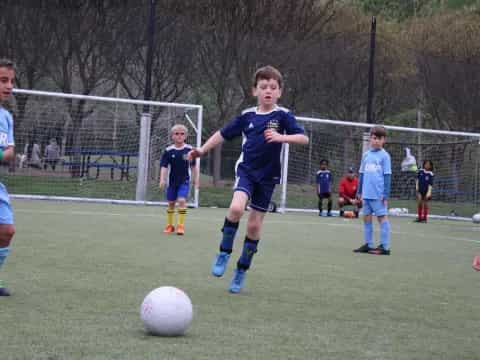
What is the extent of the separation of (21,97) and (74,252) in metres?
15.6

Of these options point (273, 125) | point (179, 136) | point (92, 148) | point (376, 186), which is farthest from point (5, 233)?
point (92, 148)

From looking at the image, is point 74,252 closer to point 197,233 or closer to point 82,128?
point 197,233

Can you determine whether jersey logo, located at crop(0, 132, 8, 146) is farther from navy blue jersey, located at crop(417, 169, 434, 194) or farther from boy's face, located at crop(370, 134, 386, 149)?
navy blue jersey, located at crop(417, 169, 434, 194)

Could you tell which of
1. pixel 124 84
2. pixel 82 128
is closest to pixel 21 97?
pixel 82 128

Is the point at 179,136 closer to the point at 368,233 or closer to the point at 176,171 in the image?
the point at 176,171

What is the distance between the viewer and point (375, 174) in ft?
41.9

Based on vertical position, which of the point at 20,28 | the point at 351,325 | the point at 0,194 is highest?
the point at 20,28

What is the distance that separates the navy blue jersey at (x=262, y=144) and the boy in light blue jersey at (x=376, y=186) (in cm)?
503

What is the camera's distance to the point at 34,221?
14531 mm

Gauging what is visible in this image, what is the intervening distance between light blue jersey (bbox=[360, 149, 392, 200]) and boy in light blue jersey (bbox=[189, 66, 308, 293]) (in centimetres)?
512

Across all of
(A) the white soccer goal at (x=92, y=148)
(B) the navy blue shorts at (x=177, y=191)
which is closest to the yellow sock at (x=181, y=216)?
(B) the navy blue shorts at (x=177, y=191)

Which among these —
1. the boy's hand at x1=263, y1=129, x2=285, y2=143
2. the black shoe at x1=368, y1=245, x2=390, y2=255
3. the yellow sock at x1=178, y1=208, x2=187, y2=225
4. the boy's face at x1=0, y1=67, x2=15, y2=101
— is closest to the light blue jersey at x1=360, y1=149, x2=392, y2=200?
the black shoe at x1=368, y1=245, x2=390, y2=255

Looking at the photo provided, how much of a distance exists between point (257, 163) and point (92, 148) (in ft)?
53.7

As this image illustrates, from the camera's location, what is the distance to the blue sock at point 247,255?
769cm
